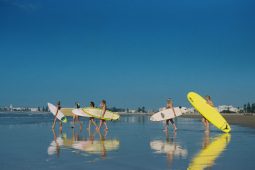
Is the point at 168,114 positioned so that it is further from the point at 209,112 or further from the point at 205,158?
the point at 205,158

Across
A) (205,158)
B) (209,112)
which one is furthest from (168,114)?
(205,158)

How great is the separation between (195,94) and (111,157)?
16.1m

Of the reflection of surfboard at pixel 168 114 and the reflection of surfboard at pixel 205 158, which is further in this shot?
the reflection of surfboard at pixel 168 114

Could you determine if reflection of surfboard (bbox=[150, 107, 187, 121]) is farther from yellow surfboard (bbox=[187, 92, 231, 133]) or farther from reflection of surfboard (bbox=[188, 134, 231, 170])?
reflection of surfboard (bbox=[188, 134, 231, 170])

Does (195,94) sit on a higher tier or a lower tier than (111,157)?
higher

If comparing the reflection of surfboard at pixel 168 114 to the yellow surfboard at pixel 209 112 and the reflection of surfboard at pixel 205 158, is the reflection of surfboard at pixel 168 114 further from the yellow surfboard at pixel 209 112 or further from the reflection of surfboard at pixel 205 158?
the reflection of surfboard at pixel 205 158

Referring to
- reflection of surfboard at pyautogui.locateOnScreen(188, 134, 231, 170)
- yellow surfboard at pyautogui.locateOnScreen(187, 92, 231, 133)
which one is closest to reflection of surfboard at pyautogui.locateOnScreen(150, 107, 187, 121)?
yellow surfboard at pyautogui.locateOnScreen(187, 92, 231, 133)

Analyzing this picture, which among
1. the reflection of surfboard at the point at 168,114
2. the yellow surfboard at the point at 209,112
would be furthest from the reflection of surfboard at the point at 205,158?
the reflection of surfboard at the point at 168,114

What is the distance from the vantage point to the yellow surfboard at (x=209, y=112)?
23.2m

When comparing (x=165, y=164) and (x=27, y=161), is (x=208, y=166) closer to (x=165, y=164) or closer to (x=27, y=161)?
(x=165, y=164)

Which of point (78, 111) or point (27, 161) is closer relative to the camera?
point (27, 161)

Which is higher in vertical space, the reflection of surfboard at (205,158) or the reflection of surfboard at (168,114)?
the reflection of surfboard at (168,114)

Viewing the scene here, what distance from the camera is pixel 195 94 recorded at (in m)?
26.5

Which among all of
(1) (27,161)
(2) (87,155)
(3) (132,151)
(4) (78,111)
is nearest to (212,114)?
(4) (78,111)
